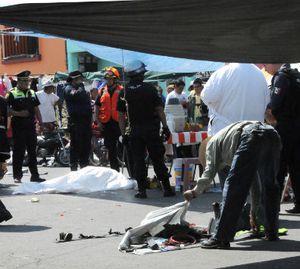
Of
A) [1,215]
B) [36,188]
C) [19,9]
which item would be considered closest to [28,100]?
[36,188]

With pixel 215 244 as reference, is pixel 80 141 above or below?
above

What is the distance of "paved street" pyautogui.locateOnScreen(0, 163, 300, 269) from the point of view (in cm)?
709

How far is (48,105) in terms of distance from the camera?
64.4 feet

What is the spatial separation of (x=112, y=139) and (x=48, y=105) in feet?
19.9

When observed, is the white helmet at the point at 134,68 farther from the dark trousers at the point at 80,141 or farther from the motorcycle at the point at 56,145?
the motorcycle at the point at 56,145

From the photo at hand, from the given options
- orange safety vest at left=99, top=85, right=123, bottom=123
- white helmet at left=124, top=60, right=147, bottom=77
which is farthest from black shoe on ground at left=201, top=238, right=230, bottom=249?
orange safety vest at left=99, top=85, right=123, bottom=123

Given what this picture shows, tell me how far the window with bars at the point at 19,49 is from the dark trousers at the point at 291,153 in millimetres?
26548

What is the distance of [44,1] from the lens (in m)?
5.77

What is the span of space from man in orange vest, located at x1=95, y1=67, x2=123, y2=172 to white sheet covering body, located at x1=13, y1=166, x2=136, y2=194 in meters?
1.15

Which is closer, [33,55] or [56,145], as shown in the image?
[56,145]

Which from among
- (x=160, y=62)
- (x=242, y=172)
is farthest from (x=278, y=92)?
(x=160, y=62)

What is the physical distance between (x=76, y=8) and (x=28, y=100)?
7948 millimetres

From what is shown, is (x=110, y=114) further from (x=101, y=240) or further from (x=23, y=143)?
(x=101, y=240)

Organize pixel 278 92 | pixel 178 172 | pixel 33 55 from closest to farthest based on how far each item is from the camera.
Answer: pixel 278 92
pixel 178 172
pixel 33 55
